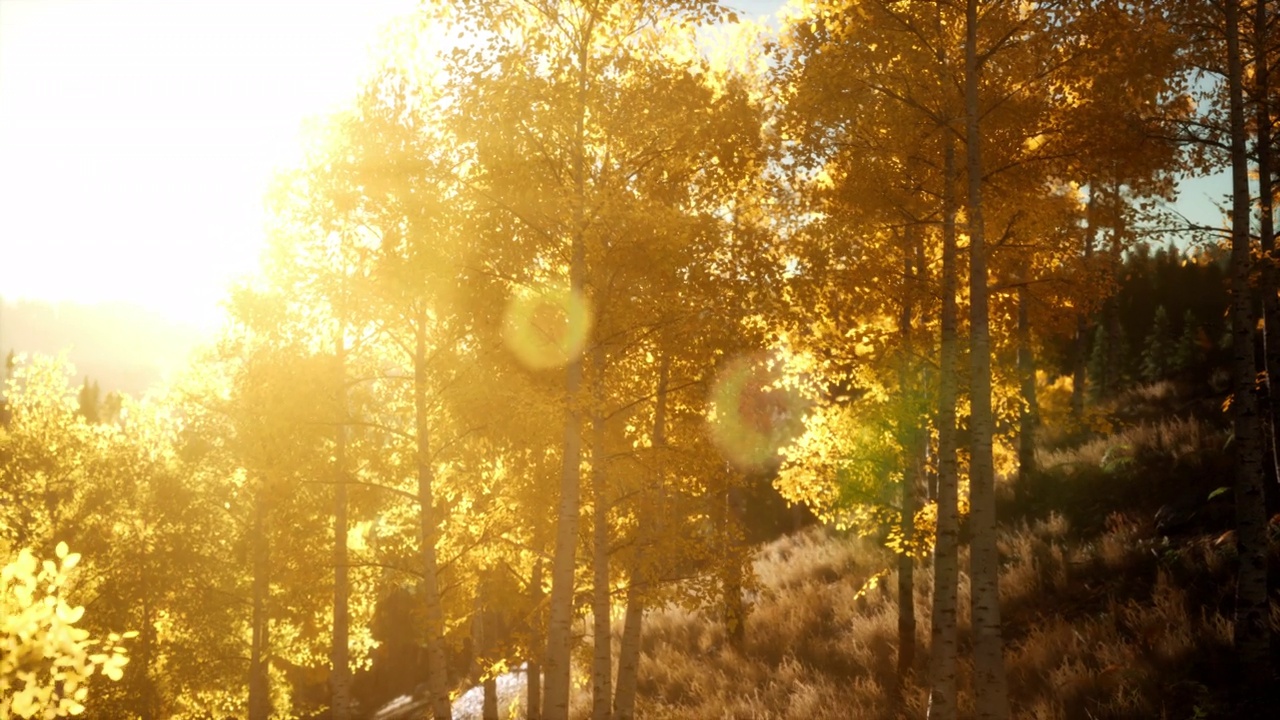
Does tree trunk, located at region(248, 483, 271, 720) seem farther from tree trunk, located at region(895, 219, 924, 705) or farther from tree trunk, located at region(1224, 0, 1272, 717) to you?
tree trunk, located at region(1224, 0, 1272, 717)

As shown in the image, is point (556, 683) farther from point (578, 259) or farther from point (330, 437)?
point (330, 437)

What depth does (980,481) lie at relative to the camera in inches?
357

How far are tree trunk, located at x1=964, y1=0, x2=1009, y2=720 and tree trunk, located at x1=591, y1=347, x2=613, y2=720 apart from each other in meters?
4.26

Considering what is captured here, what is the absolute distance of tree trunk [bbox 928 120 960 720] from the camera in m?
9.37

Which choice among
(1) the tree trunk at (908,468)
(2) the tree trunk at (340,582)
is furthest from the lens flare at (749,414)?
(2) the tree trunk at (340,582)

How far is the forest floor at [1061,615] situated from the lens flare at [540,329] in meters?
6.75

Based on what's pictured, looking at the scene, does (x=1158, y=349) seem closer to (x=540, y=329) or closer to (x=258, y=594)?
(x=540, y=329)

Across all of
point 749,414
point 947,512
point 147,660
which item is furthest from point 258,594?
point 749,414

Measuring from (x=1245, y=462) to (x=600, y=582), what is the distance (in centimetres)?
785

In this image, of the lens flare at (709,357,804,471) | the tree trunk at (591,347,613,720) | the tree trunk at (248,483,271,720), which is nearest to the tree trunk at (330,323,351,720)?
the tree trunk at (591,347,613,720)

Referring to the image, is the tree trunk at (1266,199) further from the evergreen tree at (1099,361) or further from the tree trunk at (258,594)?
the evergreen tree at (1099,361)

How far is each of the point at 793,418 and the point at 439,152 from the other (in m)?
40.7

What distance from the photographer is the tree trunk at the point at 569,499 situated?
9516 mm

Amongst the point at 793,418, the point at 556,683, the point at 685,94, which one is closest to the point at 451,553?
the point at 556,683
